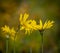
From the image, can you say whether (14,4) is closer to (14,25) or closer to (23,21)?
(14,25)

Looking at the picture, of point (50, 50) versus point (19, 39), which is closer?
point (19, 39)

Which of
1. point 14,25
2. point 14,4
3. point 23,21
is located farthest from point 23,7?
point 23,21

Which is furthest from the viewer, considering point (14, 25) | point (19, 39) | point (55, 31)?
point (55, 31)

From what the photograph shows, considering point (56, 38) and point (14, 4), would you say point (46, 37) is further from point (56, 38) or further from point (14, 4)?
A: point (14, 4)

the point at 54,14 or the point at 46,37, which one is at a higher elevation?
the point at 54,14

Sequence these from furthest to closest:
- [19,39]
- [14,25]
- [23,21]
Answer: [14,25]
[19,39]
[23,21]

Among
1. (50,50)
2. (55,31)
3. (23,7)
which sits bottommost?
(50,50)

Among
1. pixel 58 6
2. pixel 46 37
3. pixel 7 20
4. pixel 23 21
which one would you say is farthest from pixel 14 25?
pixel 23 21

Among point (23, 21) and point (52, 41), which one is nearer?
point (23, 21)

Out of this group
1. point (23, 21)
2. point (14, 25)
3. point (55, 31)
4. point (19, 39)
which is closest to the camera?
point (23, 21)
